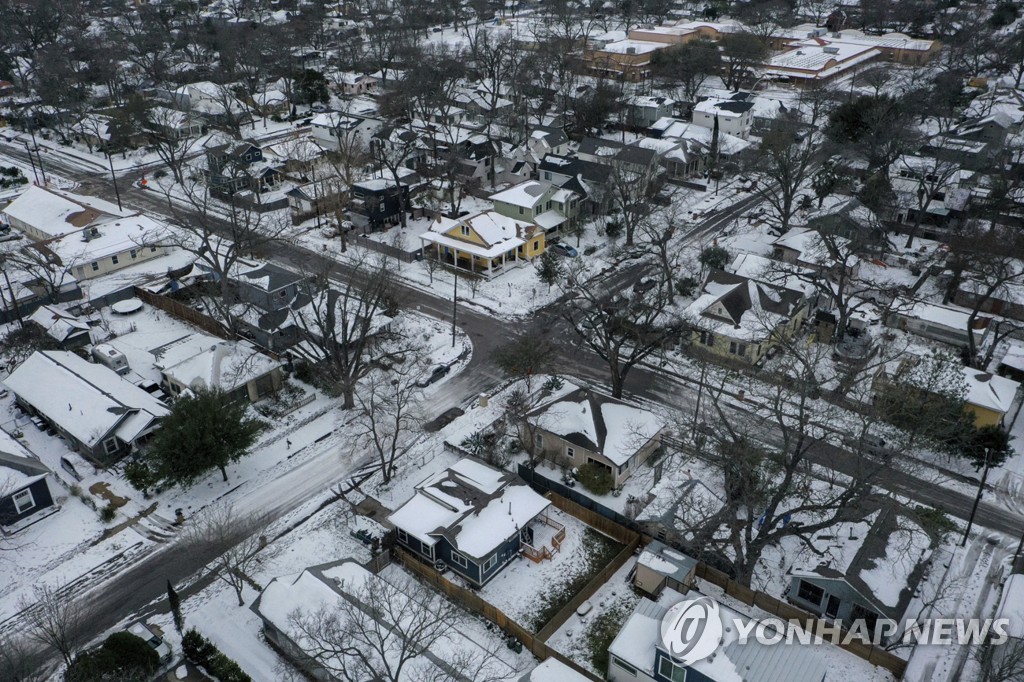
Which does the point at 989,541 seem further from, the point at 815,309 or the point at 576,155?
the point at 576,155

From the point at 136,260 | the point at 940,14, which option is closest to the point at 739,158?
the point at 136,260

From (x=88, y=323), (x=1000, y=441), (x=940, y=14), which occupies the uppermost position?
(x=940, y=14)

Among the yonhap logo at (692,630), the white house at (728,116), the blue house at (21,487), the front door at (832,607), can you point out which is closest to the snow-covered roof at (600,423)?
the yonhap logo at (692,630)

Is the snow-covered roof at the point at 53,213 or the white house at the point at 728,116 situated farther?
the white house at the point at 728,116

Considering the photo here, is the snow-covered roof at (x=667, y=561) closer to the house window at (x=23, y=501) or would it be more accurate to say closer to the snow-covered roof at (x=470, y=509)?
the snow-covered roof at (x=470, y=509)

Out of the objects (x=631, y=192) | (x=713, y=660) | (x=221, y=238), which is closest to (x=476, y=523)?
(x=713, y=660)

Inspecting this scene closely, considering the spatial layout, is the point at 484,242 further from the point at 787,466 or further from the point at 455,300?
the point at 787,466
